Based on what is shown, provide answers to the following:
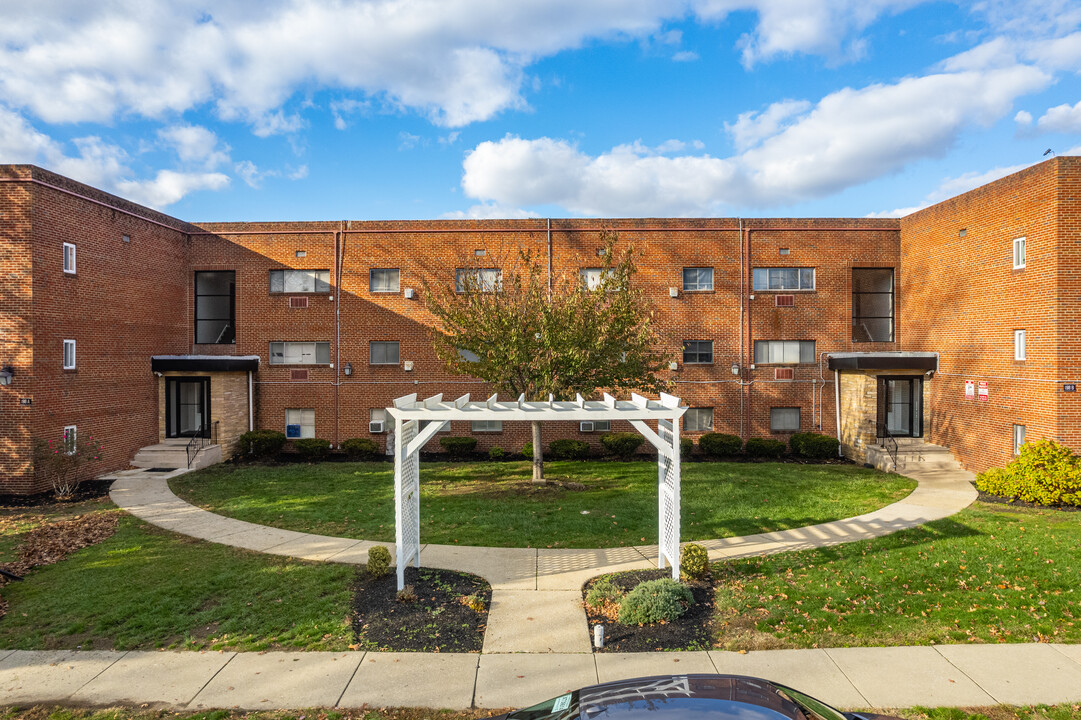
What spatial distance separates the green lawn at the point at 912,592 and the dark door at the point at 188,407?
18679mm

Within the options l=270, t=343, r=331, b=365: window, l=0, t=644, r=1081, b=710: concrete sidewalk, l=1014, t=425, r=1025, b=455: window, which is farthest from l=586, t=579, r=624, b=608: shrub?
l=270, t=343, r=331, b=365: window

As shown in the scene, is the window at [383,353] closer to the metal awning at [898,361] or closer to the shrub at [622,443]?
the shrub at [622,443]

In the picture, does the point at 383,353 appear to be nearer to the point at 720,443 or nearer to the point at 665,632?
the point at 720,443

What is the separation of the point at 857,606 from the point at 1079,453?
1087 cm

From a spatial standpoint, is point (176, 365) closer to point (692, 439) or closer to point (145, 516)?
point (145, 516)

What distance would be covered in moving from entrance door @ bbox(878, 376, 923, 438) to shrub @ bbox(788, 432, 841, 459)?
203 cm

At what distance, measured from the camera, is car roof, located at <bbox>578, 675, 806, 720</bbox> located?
335 cm

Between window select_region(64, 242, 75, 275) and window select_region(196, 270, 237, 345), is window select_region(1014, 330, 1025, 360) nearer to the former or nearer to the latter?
window select_region(196, 270, 237, 345)

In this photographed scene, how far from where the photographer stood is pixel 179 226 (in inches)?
802

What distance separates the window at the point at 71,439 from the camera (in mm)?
14836

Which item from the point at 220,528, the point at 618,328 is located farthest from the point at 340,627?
the point at 618,328

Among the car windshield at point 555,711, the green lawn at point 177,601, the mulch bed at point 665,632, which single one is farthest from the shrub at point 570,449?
the car windshield at point 555,711

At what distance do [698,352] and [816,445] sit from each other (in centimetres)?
518

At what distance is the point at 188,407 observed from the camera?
20375 millimetres
